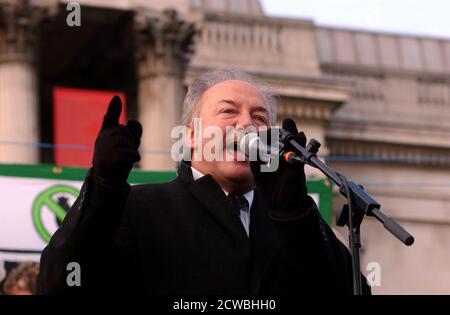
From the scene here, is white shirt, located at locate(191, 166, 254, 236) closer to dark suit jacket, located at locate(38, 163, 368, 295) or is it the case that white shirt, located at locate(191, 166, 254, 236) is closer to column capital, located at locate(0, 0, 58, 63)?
dark suit jacket, located at locate(38, 163, 368, 295)

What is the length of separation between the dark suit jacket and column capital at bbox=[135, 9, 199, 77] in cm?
1714

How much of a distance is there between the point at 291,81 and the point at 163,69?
428 cm

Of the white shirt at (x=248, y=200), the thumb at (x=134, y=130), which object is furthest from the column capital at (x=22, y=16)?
the thumb at (x=134, y=130)

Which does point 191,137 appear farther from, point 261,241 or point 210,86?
point 261,241

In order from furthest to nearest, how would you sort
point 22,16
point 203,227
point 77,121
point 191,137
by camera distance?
point 22,16 < point 77,121 < point 191,137 < point 203,227

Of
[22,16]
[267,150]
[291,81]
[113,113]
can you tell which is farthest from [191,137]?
[291,81]

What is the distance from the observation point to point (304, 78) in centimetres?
2866

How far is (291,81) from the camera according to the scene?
2856 cm

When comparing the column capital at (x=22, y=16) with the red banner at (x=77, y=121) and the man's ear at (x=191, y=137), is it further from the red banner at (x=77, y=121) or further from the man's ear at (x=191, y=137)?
the man's ear at (x=191, y=137)

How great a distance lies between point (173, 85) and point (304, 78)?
4529 millimetres

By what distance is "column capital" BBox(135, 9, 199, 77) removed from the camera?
24.6 metres

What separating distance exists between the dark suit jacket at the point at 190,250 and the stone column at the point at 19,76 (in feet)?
53.0

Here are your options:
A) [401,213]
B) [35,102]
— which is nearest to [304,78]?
[401,213]
